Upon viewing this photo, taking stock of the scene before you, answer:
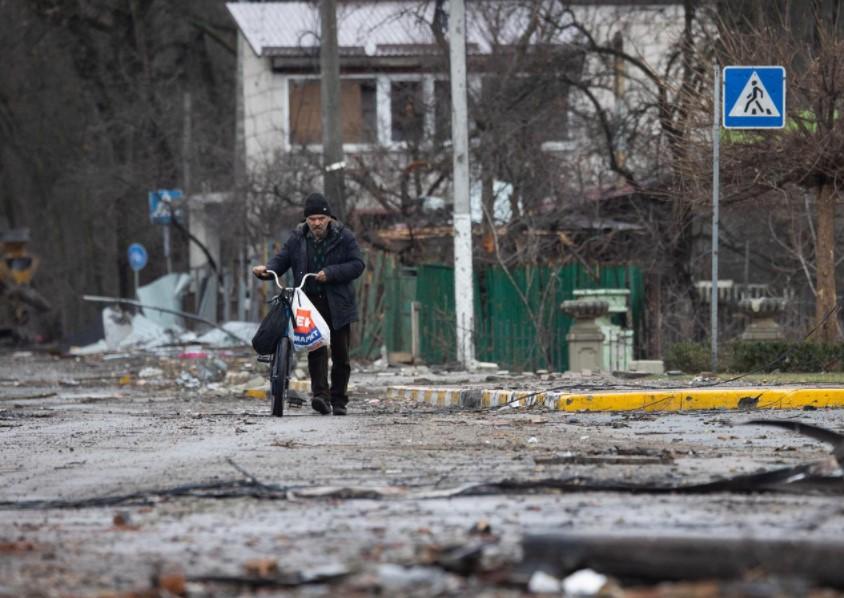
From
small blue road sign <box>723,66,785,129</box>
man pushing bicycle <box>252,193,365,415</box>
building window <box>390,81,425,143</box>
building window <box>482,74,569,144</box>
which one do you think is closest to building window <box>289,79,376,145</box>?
building window <box>390,81,425,143</box>

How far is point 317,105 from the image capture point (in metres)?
41.7

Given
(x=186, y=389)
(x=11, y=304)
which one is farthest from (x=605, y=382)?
(x=11, y=304)

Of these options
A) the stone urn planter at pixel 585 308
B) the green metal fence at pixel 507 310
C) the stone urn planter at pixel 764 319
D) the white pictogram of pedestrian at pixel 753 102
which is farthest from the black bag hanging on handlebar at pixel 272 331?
the green metal fence at pixel 507 310

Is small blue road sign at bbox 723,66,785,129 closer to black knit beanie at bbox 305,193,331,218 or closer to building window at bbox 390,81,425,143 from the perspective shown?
black knit beanie at bbox 305,193,331,218

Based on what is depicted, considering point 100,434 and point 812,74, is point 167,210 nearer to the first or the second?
point 812,74

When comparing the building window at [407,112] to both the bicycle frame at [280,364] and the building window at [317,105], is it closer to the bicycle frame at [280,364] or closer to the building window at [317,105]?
the building window at [317,105]

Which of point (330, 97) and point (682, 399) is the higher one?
point (330, 97)

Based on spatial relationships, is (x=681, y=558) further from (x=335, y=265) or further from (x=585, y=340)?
(x=585, y=340)

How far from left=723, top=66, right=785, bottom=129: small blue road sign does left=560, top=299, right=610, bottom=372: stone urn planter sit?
616 cm

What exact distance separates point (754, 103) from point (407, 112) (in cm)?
1722

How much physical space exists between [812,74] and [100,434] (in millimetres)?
9781

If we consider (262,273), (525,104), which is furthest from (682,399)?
(525,104)

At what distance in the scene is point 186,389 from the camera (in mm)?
22812

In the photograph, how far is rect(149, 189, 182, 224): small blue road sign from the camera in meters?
40.3
